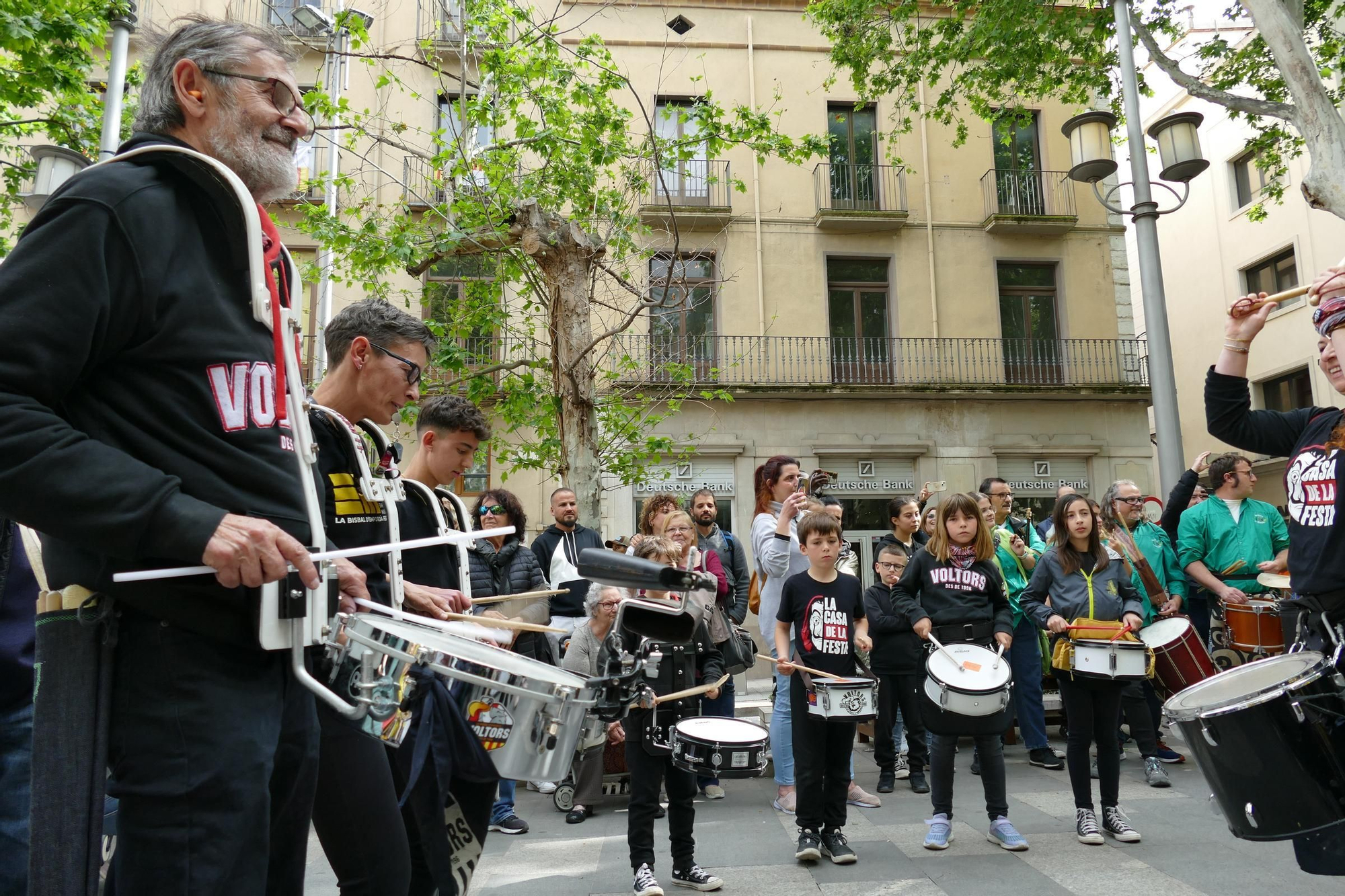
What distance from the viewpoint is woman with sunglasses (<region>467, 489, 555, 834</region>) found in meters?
5.91

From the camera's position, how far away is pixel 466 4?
8.97m

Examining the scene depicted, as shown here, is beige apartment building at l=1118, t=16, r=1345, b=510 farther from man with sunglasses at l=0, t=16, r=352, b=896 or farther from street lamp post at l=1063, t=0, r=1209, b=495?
man with sunglasses at l=0, t=16, r=352, b=896

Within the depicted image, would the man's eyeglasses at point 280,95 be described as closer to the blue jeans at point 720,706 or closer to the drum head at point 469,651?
the drum head at point 469,651

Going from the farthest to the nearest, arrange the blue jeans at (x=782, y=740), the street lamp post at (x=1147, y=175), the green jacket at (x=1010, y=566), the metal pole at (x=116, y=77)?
the street lamp post at (x=1147, y=175) < the metal pole at (x=116, y=77) < the green jacket at (x=1010, y=566) < the blue jeans at (x=782, y=740)

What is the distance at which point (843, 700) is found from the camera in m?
5.05

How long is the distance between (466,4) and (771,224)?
35.8 feet

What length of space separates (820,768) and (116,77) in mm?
8776

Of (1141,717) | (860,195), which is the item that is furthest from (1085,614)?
(860,195)

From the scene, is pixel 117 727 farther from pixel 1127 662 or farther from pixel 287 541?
pixel 1127 662

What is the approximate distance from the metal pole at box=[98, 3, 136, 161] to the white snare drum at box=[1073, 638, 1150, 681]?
8893 mm

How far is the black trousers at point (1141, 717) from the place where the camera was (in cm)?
596

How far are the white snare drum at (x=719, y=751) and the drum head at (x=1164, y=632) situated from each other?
8.78 feet

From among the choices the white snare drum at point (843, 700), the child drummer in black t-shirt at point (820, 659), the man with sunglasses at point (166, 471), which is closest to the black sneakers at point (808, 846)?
the child drummer in black t-shirt at point (820, 659)

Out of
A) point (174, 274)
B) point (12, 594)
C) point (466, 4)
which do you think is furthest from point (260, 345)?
point (466, 4)
